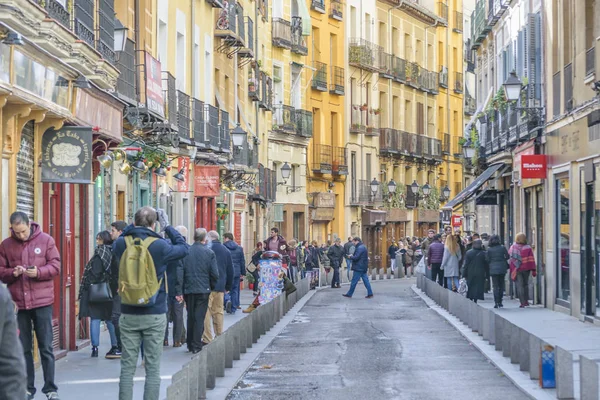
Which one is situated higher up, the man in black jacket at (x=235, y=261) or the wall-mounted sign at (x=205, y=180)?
the wall-mounted sign at (x=205, y=180)

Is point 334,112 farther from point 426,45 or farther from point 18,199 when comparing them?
point 18,199

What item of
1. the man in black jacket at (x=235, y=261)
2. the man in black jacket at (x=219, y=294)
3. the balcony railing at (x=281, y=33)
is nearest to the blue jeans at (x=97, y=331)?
the man in black jacket at (x=219, y=294)

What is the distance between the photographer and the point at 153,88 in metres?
24.1

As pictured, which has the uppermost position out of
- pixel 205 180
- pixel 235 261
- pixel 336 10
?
pixel 336 10

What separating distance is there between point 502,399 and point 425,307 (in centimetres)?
1773

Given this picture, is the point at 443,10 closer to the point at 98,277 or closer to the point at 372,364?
the point at 372,364

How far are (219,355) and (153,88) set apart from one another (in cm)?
1039

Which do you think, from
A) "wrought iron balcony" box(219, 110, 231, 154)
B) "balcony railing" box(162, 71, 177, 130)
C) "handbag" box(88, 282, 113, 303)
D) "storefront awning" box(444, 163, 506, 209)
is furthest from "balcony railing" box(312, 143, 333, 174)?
"handbag" box(88, 282, 113, 303)

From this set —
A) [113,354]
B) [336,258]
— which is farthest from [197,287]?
[336,258]

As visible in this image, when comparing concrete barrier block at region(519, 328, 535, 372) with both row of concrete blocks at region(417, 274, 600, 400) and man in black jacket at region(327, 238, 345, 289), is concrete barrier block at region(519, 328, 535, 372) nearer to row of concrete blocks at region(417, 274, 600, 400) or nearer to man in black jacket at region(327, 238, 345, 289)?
row of concrete blocks at region(417, 274, 600, 400)

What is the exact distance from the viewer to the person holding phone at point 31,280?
39.9 ft

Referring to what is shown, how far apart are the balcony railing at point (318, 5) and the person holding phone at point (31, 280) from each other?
149 feet

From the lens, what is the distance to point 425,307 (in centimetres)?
3091

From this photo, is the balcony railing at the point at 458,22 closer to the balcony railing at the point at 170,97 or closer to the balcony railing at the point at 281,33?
the balcony railing at the point at 281,33
